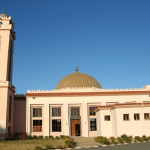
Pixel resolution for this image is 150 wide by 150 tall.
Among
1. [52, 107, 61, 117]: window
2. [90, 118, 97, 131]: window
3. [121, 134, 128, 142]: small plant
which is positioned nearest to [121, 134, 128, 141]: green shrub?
[121, 134, 128, 142]: small plant

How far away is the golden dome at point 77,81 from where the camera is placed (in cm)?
4778

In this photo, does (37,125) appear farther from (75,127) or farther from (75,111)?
(75,111)

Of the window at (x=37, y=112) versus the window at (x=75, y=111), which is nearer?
the window at (x=37, y=112)

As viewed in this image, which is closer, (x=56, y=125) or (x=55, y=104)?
(x=56, y=125)

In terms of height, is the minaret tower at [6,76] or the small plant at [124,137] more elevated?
the minaret tower at [6,76]

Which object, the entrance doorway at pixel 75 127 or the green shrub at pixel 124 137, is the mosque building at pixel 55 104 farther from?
the green shrub at pixel 124 137

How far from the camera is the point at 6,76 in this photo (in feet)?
128

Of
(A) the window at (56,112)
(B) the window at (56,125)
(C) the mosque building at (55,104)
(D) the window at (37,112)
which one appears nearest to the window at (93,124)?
(C) the mosque building at (55,104)

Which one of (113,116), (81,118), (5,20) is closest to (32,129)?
(81,118)

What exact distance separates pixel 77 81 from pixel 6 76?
1629cm

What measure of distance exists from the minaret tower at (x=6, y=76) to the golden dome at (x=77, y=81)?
12.1 meters

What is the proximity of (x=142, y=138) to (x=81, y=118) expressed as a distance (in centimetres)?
1453

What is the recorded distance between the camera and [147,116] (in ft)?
104

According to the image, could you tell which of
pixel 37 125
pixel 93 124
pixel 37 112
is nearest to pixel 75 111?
pixel 93 124
